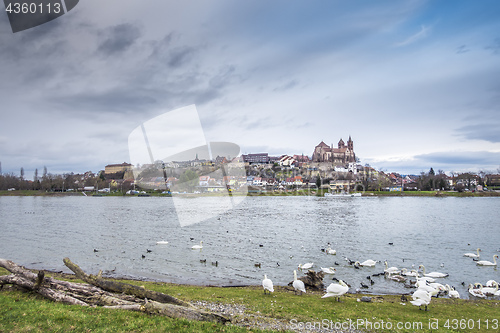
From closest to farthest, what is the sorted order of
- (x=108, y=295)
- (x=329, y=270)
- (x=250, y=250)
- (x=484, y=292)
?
(x=108, y=295), (x=484, y=292), (x=329, y=270), (x=250, y=250)

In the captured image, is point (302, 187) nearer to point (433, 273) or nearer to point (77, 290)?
point (433, 273)

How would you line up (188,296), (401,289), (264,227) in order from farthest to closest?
(264,227)
(401,289)
(188,296)

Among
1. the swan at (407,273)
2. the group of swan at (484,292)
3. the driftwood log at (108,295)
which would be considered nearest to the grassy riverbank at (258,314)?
the driftwood log at (108,295)

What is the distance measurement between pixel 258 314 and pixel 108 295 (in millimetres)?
5284

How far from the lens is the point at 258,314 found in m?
11.0

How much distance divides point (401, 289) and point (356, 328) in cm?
736

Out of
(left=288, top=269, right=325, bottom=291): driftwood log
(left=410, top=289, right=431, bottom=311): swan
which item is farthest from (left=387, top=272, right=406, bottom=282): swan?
(left=410, top=289, right=431, bottom=311): swan

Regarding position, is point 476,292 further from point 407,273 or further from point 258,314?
point 258,314

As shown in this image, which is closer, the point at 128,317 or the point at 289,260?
the point at 128,317

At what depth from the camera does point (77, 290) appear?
974cm

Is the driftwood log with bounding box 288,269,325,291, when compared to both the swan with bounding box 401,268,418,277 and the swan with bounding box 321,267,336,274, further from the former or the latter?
the swan with bounding box 401,268,418,277

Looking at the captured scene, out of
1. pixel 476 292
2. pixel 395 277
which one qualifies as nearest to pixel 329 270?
pixel 395 277

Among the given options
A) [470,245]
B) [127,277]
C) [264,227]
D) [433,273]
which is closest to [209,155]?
[127,277]

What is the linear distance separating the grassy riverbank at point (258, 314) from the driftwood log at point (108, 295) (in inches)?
11.4
